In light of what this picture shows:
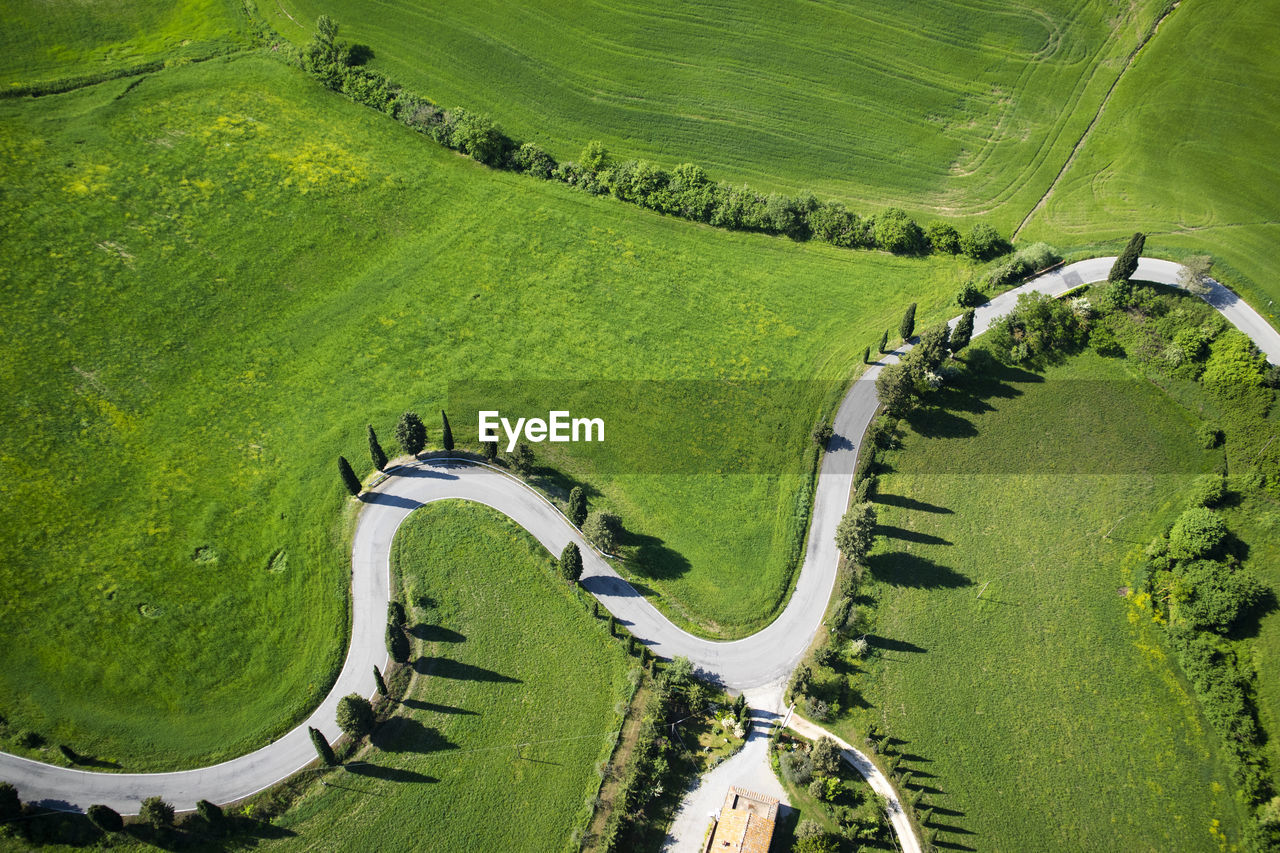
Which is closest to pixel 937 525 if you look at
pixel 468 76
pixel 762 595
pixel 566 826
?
pixel 762 595

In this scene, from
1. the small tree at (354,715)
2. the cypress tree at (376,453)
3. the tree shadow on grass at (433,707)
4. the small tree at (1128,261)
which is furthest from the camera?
the small tree at (1128,261)

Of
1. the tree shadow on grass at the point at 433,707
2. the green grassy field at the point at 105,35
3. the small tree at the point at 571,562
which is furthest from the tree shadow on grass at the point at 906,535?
the green grassy field at the point at 105,35

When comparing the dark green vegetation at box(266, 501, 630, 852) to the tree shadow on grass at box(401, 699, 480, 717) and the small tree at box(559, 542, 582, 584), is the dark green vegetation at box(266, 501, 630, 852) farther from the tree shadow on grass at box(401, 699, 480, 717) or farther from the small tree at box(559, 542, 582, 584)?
the small tree at box(559, 542, 582, 584)

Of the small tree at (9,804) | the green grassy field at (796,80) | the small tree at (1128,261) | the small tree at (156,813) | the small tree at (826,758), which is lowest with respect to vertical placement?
the small tree at (9,804)

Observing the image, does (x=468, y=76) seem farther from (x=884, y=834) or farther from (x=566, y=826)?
(x=884, y=834)

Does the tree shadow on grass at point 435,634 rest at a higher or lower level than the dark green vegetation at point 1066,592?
lower

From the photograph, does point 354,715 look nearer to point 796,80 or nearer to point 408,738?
point 408,738

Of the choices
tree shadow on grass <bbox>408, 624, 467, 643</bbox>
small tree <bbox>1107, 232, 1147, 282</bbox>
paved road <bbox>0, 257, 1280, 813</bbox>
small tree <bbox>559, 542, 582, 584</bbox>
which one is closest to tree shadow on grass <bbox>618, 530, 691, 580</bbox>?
paved road <bbox>0, 257, 1280, 813</bbox>

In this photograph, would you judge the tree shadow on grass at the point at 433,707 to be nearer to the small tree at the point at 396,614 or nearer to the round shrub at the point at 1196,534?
the small tree at the point at 396,614
